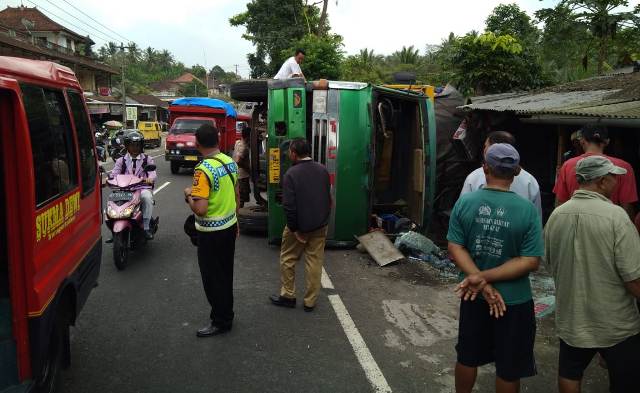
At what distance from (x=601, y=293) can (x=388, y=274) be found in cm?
366

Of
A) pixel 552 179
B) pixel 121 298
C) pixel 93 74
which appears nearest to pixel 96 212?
pixel 121 298

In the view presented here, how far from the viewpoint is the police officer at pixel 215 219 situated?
4012 millimetres

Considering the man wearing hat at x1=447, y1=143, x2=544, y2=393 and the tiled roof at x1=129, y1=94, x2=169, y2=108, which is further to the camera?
the tiled roof at x1=129, y1=94, x2=169, y2=108

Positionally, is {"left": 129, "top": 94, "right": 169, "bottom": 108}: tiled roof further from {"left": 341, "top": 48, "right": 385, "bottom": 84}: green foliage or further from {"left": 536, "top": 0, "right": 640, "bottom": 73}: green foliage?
{"left": 536, "top": 0, "right": 640, "bottom": 73}: green foliage

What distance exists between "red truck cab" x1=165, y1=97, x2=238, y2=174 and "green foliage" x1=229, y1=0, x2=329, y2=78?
10.9m

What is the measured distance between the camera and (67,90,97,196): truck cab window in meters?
3.92

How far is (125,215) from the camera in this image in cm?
620

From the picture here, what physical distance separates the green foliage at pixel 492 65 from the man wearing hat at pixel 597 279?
38.5 ft

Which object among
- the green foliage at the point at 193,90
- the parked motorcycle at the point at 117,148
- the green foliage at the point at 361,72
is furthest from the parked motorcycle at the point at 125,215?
the green foliage at the point at 193,90

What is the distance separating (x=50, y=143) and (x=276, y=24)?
30.4 m

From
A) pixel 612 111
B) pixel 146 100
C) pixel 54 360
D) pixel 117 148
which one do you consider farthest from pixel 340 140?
pixel 146 100

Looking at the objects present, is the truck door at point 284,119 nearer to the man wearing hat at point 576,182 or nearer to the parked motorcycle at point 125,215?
the parked motorcycle at point 125,215

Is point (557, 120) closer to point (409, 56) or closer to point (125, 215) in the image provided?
point (125, 215)

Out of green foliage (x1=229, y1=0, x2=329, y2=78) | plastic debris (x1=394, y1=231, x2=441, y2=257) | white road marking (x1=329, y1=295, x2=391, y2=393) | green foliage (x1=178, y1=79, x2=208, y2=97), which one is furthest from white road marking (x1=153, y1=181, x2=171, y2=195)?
green foliage (x1=178, y1=79, x2=208, y2=97)
